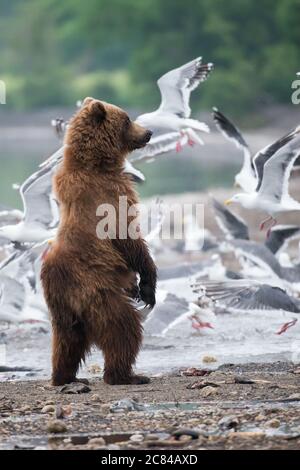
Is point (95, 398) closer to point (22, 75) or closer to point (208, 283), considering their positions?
point (208, 283)

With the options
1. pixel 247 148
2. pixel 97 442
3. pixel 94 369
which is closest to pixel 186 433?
pixel 97 442

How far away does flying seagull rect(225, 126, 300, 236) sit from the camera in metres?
9.09

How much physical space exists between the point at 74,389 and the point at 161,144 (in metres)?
4.78

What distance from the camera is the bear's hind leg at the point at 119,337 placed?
6125 mm

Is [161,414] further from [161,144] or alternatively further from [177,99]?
[161,144]

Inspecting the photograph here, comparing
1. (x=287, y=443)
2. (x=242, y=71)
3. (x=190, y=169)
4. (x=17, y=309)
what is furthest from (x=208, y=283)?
(x=242, y=71)

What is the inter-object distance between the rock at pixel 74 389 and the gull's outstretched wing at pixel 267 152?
317 cm

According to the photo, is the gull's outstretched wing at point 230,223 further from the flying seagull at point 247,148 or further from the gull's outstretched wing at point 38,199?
the gull's outstretched wing at point 38,199

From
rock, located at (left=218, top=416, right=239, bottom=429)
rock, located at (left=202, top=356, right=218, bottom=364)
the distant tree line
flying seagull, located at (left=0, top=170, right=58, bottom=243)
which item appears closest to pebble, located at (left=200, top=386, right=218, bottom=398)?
rock, located at (left=218, top=416, right=239, bottom=429)

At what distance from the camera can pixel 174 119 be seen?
33.7ft

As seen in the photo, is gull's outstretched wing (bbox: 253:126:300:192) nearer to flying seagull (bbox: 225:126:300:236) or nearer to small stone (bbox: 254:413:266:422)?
flying seagull (bbox: 225:126:300:236)

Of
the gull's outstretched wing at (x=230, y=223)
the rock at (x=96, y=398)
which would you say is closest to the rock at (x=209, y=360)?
the rock at (x=96, y=398)
